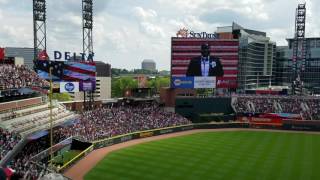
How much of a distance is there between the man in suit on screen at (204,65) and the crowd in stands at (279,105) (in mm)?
9343

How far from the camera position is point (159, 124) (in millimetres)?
55469

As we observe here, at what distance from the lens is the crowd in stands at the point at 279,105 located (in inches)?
2562

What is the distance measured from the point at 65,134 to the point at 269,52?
9466cm

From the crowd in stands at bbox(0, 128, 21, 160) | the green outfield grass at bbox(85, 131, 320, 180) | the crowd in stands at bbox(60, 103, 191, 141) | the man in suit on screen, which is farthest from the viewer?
the man in suit on screen

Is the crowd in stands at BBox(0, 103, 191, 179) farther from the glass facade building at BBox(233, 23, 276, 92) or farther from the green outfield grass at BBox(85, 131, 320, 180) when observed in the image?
the glass facade building at BBox(233, 23, 276, 92)

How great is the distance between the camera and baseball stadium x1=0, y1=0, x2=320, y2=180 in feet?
106

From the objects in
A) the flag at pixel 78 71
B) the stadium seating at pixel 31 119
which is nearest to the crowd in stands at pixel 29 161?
the stadium seating at pixel 31 119

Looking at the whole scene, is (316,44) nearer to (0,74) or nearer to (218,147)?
(218,147)

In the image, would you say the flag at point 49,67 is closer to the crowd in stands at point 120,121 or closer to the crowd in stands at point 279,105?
the crowd in stands at point 120,121

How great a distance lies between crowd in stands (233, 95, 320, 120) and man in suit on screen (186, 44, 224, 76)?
30.7 feet

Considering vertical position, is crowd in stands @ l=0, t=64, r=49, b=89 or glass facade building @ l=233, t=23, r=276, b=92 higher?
glass facade building @ l=233, t=23, r=276, b=92

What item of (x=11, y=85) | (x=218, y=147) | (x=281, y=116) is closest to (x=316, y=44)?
(x=281, y=116)

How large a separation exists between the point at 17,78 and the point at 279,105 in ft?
151

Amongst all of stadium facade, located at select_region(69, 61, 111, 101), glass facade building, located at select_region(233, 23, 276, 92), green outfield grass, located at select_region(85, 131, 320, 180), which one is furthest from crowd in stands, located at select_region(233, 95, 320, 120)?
stadium facade, located at select_region(69, 61, 111, 101)
